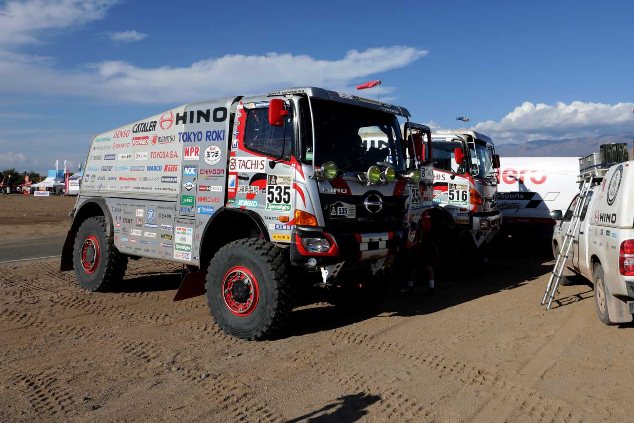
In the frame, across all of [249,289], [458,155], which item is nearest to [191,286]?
[249,289]

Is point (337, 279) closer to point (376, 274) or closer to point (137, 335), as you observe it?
point (376, 274)

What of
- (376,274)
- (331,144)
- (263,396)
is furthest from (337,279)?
(263,396)

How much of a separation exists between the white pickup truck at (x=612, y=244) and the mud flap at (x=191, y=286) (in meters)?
4.96

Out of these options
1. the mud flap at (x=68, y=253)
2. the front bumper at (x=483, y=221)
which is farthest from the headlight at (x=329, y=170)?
the front bumper at (x=483, y=221)

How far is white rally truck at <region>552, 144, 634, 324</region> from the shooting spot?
20.2 ft

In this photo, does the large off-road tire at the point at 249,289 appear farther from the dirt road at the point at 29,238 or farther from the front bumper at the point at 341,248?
the dirt road at the point at 29,238

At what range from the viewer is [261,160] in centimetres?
632

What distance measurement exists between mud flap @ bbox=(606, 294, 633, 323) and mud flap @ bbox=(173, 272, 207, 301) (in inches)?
197

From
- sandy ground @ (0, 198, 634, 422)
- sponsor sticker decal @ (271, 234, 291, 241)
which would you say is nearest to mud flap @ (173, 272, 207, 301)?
sandy ground @ (0, 198, 634, 422)

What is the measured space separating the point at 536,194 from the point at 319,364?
1209cm

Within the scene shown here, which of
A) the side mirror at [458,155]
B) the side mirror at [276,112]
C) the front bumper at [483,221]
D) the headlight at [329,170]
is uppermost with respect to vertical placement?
the side mirror at [458,155]

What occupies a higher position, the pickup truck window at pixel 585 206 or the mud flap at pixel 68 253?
the pickup truck window at pixel 585 206

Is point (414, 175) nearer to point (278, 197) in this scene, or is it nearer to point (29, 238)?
point (278, 197)

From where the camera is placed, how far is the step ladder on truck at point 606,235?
6.19 m
